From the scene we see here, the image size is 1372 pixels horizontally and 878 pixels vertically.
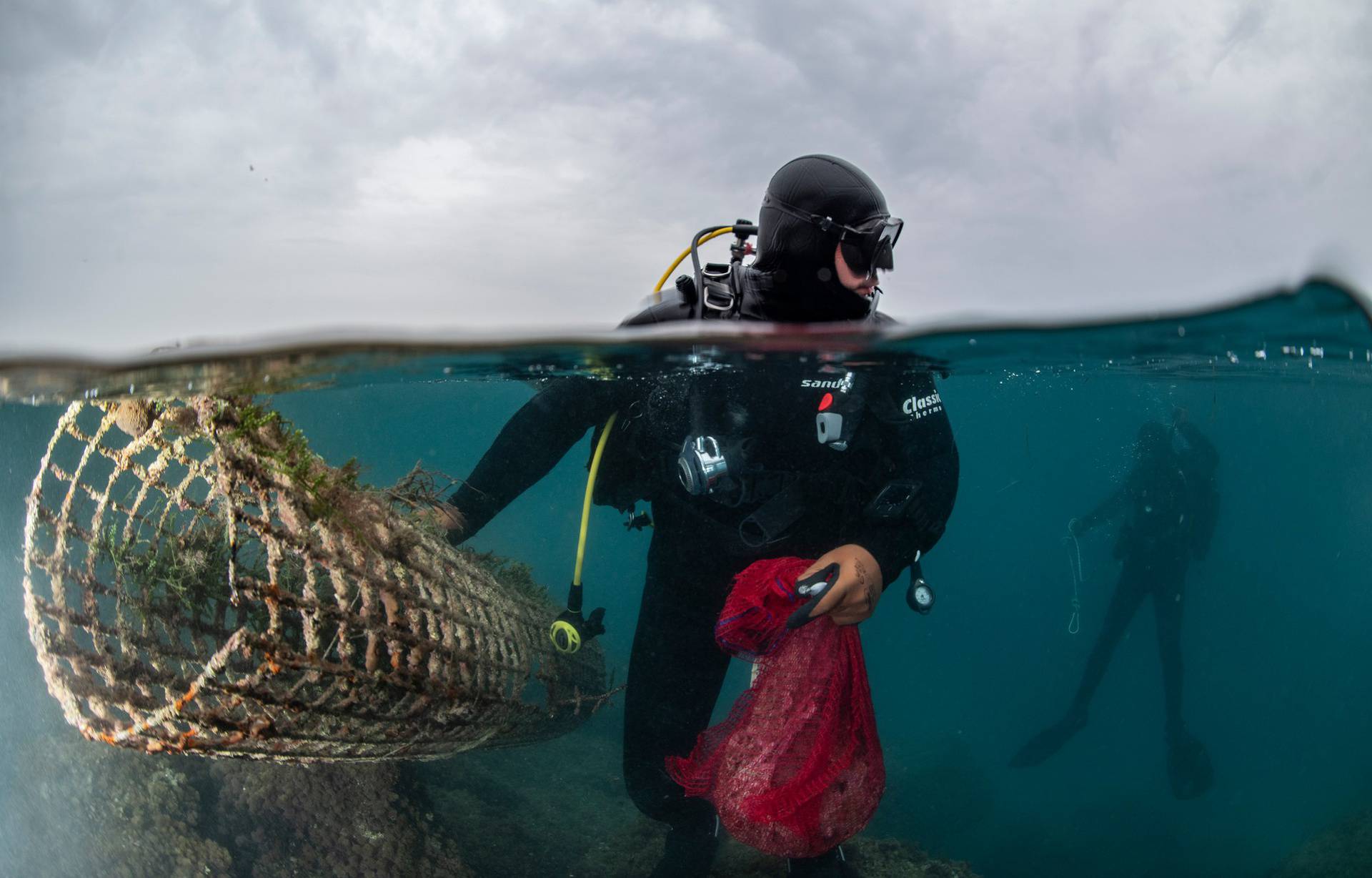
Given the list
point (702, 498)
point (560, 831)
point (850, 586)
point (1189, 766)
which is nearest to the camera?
point (850, 586)

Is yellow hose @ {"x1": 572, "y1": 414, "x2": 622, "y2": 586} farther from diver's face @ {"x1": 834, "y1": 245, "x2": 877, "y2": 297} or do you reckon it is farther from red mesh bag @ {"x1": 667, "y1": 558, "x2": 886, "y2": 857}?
diver's face @ {"x1": 834, "y1": 245, "x2": 877, "y2": 297}

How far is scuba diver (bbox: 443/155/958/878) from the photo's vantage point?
4.34m

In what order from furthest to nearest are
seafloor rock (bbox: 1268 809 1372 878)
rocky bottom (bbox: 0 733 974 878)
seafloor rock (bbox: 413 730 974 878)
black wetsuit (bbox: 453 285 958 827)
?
seafloor rock (bbox: 1268 809 1372 878)
seafloor rock (bbox: 413 730 974 878)
rocky bottom (bbox: 0 733 974 878)
black wetsuit (bbox: 453 285 958 827)

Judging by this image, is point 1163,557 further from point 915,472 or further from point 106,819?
point 106,819

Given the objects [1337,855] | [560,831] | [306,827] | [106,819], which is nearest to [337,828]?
[306,827]

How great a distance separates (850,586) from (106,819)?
7.42m

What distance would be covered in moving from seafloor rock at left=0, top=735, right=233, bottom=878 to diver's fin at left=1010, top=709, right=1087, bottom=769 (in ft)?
41.2

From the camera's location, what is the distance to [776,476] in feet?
15.6

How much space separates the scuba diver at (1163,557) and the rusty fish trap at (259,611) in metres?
11.3

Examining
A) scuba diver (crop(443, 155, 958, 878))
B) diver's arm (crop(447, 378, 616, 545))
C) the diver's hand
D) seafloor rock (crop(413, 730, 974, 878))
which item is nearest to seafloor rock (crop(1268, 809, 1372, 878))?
seafloor rock (crop(413, 730, 974, 878))

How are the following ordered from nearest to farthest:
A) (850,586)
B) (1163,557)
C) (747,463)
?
(850,586) < (747,463) < (1163,557)

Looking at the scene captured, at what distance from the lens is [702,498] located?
4.82 meters

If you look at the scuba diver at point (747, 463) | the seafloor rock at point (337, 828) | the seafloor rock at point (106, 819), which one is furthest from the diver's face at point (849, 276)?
the seafloor rock at point (106, 819)

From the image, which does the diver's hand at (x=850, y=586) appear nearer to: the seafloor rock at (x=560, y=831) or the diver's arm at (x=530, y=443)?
the diver's arm at (x=530, y=443)
